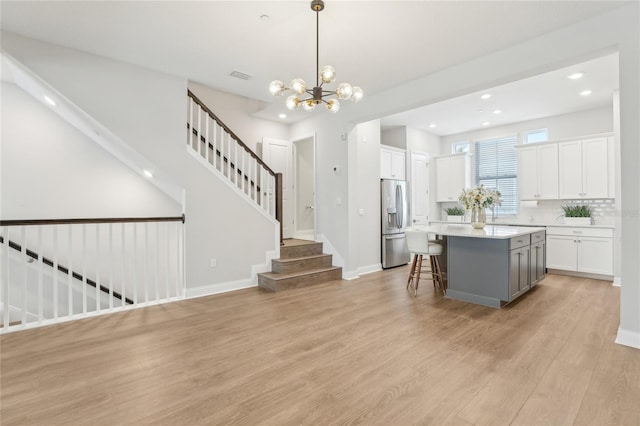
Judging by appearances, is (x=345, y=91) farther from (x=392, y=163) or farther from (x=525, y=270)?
(x=392, y=163)

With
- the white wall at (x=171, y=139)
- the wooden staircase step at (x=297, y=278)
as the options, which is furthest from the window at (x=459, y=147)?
the white wall at (x=171, y=139)

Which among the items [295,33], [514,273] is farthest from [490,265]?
[295,33]

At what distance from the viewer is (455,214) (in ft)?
24.7

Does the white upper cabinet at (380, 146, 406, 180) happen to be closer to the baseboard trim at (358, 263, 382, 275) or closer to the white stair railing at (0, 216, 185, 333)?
the baseboard trim at (358, 263, 382, 275)

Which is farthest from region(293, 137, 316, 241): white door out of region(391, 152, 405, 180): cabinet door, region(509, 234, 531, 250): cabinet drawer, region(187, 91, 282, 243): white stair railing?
region(509, 234, 531, 250): cabinet drawer

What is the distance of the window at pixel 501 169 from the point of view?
6.93m

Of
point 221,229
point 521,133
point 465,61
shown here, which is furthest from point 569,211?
point 221,229

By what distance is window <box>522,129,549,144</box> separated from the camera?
6525 millimetres

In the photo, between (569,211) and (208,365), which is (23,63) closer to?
(208,365)

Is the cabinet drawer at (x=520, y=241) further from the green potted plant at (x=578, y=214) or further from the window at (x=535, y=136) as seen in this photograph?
the window at (x=535, y=136)

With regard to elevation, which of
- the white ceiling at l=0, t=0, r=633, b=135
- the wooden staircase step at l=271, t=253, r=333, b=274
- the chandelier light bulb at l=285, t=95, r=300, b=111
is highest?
the white ceiling at l=0, t=0, r=633, b=135

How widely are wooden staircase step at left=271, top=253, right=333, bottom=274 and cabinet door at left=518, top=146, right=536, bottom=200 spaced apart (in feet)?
13.6

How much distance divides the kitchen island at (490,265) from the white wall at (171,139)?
2.87 metres

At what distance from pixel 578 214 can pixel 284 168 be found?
18.3 feet
